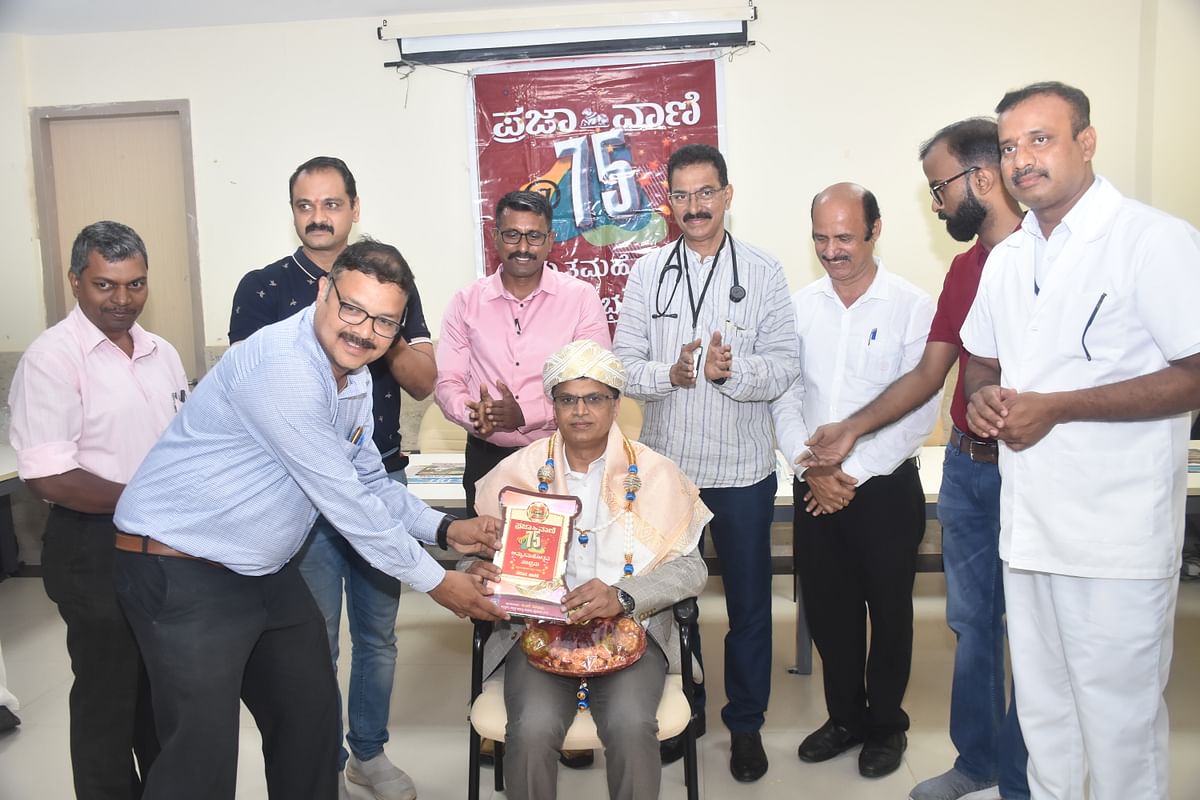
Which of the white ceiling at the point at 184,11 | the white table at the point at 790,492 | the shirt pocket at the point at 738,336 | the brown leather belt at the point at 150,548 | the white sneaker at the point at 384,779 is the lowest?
the white sneaker at the point at 384,779

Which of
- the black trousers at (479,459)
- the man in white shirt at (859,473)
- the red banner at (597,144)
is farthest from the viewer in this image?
the red banner at (597,144)

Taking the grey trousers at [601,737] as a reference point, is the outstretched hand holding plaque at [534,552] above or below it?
above

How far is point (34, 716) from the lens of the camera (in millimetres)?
3758

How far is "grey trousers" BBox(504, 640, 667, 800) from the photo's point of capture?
2.31 meters

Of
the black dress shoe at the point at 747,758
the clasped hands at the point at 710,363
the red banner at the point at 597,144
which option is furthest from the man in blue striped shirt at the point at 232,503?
the red banner at the point at 597,144

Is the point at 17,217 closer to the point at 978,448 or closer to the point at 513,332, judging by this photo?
the point at 513,332

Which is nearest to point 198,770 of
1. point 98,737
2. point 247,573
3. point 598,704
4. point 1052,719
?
point 247,573

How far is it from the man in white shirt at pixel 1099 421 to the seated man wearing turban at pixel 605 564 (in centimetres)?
92

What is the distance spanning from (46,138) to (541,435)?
4562 mm

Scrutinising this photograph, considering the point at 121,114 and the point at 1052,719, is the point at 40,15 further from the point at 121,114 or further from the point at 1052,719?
the point at 1052,719

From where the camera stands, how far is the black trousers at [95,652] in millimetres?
2402

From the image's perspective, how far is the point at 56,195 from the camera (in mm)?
5723

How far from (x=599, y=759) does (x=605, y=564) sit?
112 centimetres

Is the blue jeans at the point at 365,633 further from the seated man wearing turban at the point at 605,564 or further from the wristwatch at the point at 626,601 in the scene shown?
the wristwatch at the point at 626,601
